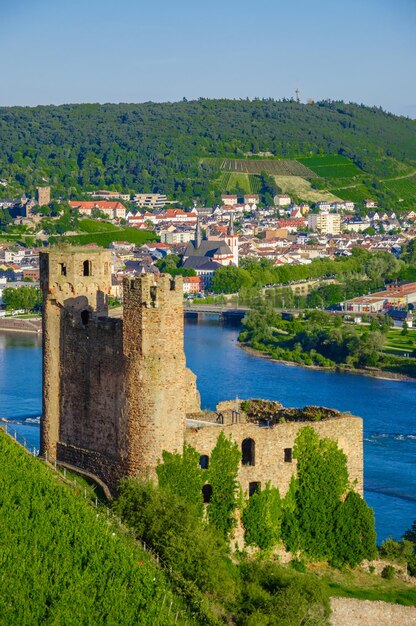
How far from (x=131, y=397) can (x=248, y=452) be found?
1.91m

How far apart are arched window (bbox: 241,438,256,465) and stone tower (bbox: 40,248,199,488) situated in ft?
3.25

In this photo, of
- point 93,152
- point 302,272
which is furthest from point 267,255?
point 93,152

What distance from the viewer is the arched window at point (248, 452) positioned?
19.0 metres

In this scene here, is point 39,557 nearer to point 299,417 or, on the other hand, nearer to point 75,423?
point 75,423

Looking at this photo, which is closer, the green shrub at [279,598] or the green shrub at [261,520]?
the green shrub at [279,598]

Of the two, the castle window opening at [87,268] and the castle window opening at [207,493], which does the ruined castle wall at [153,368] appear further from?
the castle window opening at [87,268]

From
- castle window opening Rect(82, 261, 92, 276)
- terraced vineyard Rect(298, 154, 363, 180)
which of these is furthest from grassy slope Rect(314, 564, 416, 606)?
terraced vineyard Rect(298, 154, 363, 180)

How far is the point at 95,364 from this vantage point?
19109 millimetres

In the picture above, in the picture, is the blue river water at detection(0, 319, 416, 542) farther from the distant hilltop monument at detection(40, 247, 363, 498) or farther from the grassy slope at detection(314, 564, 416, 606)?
the distant hilltop monument at detection(40, 247, 363, 498)

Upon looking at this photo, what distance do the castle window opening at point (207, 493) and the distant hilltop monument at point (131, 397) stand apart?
1 centimetres

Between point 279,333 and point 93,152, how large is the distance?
97030 millimetres

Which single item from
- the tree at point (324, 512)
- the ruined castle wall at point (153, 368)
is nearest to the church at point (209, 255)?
the tree at point (324, 512)

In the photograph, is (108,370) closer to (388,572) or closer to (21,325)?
(388,572)

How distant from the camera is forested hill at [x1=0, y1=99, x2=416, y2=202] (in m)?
142
